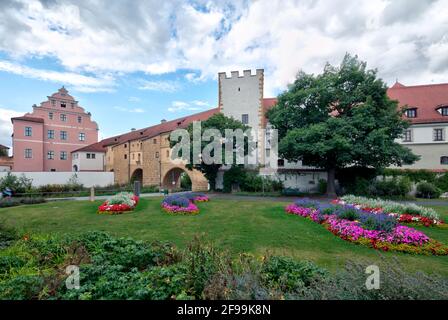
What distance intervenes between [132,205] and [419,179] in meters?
23.5

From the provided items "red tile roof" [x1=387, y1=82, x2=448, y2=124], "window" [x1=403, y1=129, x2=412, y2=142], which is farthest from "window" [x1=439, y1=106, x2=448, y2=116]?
"window" [x1=403, y1=129, x2=412, y2=142]

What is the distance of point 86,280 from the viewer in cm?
302

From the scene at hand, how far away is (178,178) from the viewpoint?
34.6 metres

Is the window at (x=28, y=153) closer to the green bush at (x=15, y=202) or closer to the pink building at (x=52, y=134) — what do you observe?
the pink building at (x=52, y=134)

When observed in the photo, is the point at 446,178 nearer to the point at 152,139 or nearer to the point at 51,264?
the point at 51,264

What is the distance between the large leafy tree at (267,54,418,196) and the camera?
1518 centimetres

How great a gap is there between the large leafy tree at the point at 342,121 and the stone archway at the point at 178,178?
1256 cm

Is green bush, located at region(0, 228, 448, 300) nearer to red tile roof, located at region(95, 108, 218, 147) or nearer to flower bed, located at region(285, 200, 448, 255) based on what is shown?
flower bed, located at region(285, 200, 448, 255)

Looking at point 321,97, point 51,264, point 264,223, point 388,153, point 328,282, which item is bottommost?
point 264,223

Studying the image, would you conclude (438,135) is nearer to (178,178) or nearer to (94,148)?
(178,178)

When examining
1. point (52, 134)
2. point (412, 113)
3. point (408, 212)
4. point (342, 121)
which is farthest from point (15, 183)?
point (412, 113)

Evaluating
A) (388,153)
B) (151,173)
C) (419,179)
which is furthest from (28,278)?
(151,173)

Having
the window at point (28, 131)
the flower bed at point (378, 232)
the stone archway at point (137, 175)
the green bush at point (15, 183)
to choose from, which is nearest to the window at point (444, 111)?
the flower bed at point (378, 232)

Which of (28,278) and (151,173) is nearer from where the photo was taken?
(28,278)
